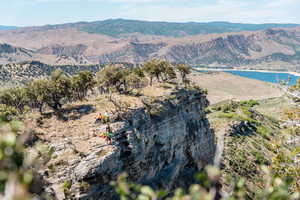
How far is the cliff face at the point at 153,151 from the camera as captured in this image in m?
30.5

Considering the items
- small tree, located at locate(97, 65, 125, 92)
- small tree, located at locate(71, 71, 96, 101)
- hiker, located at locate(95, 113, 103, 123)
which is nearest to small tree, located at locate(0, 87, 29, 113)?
small tree, located at locate(71, 71, 96, 101)

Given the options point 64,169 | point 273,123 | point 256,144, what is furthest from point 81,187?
point 273,123

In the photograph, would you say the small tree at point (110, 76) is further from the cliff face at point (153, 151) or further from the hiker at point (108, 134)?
the hiker at point (108, 134)

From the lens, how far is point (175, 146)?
5009 centimetres

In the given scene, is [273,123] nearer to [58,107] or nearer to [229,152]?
[229,152]

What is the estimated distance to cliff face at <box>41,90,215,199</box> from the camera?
30531 mm

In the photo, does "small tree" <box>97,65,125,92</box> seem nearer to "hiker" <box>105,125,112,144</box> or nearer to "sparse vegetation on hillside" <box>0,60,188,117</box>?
"sparse vegetation on hillside" <box>0,60,188,117</box>

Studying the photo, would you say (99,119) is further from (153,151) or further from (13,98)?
(13,98)

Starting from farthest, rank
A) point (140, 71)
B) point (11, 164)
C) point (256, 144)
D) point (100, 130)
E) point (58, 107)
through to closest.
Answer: point (256, 144), point (140, 71), point (58, 107), point (100, 130), point (11, 164)

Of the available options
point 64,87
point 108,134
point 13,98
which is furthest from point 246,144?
point 13,98

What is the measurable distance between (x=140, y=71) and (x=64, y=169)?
1534 inches

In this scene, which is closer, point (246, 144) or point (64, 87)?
point (64, 87)

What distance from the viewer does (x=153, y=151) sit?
4316cm

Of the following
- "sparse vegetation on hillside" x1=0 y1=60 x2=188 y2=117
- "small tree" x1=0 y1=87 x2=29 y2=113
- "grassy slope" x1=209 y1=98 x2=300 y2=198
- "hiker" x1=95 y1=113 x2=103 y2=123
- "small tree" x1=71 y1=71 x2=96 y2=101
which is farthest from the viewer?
"grassy slope" x1=209 y1=98 x2=300 y2=198
